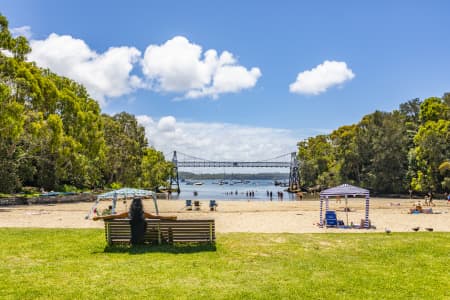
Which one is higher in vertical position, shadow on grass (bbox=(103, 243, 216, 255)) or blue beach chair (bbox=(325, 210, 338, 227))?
shadow on grass (bbox=(103, 243, 216, 255))

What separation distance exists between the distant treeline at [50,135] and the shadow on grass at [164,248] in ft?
62.3

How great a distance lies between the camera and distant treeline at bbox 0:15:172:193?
28109 mm

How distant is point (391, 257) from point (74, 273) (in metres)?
7.37

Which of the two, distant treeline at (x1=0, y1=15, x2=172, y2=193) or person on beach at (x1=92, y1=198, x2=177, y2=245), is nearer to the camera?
person on beach at (x1=92, y1=198, x2=177, y2=245)

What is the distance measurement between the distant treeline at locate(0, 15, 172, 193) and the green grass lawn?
763 inches

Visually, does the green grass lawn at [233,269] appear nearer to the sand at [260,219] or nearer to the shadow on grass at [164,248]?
the shadow on grass at [164,248]

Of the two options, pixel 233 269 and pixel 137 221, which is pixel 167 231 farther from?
pixel 233 269

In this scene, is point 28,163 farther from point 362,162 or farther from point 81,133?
point 362,162

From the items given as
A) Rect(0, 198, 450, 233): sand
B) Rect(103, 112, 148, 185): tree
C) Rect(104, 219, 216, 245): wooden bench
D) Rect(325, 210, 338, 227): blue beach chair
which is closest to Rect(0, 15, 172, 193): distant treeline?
Rect(103, 112, 148, 185): tree

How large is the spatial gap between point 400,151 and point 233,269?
5913cm

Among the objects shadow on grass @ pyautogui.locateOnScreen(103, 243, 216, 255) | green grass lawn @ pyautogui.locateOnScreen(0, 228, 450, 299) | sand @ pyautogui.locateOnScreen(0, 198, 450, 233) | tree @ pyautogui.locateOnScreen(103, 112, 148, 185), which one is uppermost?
tree @ pyautogui.locateOnScreen(103, 112, 148, 185)

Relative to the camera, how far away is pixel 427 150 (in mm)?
52938

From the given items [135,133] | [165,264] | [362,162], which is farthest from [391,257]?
[135,133]

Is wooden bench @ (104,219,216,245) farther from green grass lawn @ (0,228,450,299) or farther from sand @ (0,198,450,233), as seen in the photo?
sand @ (0,198,450,233)
